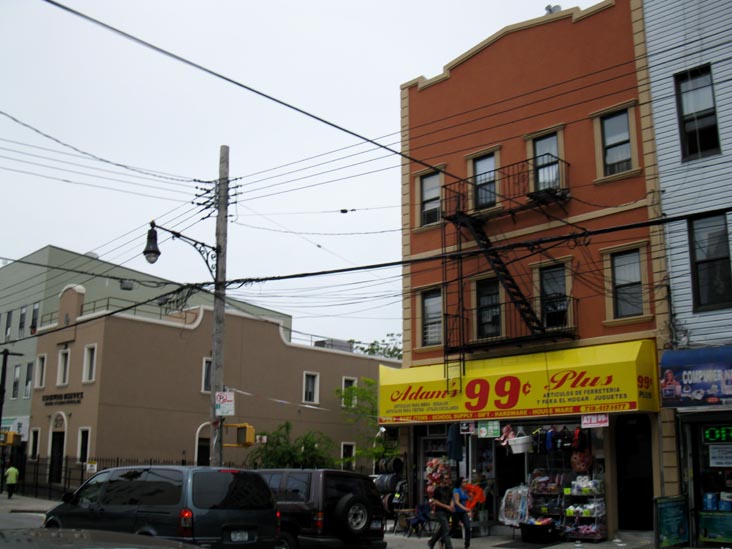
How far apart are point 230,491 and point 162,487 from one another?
1.05m

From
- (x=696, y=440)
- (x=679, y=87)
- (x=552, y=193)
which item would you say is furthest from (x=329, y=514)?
(x=679, y=87)

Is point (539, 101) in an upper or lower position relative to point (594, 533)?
upper

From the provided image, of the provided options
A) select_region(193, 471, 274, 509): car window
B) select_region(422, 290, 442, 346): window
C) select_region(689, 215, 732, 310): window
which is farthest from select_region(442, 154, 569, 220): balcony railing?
select_region(193, 471, 274, 509): car window

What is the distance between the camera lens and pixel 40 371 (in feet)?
138

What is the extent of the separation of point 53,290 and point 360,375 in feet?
62.5

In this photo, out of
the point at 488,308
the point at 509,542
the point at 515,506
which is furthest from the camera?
the point at 488,308

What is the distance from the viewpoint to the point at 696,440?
55.0 feet

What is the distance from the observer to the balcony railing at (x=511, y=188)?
20.0 m

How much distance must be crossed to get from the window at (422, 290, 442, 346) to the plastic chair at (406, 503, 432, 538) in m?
4.69

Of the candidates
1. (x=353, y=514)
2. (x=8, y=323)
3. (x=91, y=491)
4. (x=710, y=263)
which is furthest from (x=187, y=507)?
(x=8, y=323)

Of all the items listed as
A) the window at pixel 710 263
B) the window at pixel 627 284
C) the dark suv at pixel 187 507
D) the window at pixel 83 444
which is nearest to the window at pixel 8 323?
the window at pixel 83 444

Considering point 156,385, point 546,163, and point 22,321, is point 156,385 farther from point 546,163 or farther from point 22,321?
point 546,163

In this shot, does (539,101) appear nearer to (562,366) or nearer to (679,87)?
(679,87)

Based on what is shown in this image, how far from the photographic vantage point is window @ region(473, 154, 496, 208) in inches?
851
